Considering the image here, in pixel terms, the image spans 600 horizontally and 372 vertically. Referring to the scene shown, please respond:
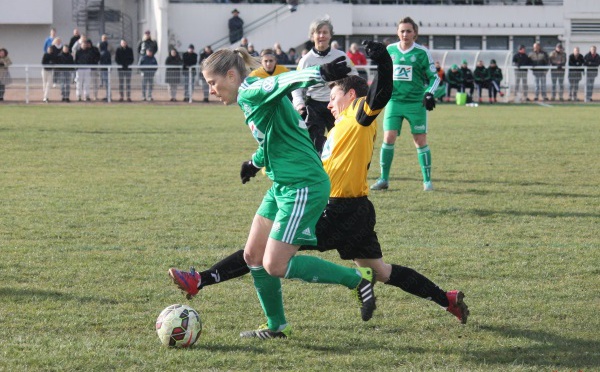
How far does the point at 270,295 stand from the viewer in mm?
5105

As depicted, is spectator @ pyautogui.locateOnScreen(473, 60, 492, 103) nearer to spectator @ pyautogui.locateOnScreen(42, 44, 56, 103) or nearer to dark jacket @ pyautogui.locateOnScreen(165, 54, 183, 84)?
dark jacket @ pyautogui.locateOnScreen(165, 54, 183, 84)

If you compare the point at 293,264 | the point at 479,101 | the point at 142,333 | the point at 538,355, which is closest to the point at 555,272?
the point at 538,355

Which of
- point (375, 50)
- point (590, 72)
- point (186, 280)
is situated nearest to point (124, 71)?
point (590, 72)

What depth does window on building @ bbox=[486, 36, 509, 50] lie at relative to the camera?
42.8 meters

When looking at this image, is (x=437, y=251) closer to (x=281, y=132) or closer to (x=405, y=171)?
(x=281, y=132)

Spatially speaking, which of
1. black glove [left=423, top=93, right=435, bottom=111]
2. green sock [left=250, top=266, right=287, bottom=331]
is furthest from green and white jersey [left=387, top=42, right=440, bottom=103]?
green sock [left=250, top=266, right=287, bottom=331]

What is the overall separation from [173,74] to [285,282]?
70.8ft

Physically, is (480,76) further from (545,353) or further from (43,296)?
(545,353)

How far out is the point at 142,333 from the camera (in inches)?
203

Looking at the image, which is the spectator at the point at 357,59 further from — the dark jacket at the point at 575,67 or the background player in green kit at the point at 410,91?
the background player in green kit at the point at 410,91

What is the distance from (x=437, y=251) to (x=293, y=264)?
278 cm

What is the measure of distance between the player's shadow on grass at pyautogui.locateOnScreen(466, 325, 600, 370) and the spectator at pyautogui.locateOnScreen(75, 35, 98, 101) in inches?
895

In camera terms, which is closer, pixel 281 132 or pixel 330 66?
pixel 330 66

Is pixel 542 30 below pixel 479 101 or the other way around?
the other way around
